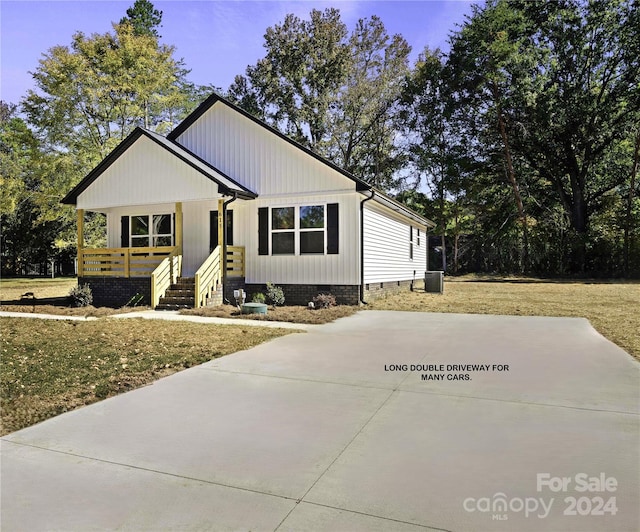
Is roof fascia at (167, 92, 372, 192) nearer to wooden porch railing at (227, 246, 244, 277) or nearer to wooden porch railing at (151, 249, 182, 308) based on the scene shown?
wooden porch railing at (227, 246, 244, 277)

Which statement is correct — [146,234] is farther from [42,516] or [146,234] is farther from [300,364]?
[42,516]

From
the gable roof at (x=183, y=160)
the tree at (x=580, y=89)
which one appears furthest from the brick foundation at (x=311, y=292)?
the tree at (x=580, y=89)

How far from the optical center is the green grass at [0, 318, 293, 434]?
457cm

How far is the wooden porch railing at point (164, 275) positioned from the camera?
13.1 metres

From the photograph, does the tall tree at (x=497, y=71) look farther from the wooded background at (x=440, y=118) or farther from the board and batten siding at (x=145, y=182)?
the board and batten siding at (x=145, y=182)

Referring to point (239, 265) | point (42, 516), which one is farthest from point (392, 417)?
point (239, 265)

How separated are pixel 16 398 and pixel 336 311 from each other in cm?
822

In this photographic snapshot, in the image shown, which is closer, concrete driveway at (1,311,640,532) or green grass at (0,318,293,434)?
concrete driveway at (1,311,640,532)

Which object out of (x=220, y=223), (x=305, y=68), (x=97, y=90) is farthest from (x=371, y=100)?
(x=220, y=223)

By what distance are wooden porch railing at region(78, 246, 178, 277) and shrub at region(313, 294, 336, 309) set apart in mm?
4768

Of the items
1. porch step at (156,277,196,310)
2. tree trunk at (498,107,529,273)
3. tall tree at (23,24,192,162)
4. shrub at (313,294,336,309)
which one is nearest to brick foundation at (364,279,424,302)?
shrub at (313,294,336,309)

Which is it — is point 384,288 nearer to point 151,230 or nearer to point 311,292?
point 311,292

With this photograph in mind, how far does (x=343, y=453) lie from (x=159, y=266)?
11433 millimetres

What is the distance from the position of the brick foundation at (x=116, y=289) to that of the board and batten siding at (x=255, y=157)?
15.3 feet
